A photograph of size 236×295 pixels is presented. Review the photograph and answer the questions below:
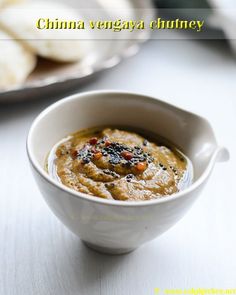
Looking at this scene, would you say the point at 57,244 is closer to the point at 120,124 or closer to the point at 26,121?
the point at 120,124

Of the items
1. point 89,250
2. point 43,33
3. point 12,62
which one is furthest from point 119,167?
point 43,33

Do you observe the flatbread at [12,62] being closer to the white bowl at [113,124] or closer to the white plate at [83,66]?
the white plate at [83,66]

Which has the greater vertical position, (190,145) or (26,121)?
(190,145)

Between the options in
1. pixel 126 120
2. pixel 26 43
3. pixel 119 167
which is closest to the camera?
pixel 119 167

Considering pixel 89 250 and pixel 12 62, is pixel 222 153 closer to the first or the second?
pixel 89 250

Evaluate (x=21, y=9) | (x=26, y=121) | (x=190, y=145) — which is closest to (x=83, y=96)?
(x=190, y=145)

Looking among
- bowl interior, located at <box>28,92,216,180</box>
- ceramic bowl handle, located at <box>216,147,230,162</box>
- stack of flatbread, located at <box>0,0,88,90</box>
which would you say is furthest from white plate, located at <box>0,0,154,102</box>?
ceramic bowl handle, located at <box>216,147,230,162</box>
